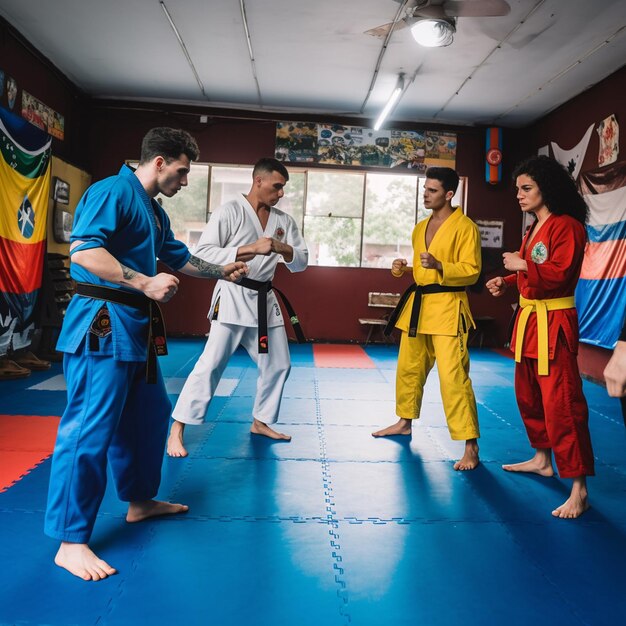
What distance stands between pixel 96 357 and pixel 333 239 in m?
6.43

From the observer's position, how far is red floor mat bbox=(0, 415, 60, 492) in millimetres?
2502

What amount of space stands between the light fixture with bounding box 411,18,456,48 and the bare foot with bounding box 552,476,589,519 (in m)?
3.60

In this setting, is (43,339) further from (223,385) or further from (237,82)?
(237,82)

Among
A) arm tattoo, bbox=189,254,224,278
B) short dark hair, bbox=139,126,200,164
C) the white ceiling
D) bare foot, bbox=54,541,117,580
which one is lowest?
bare foot, bbox=54,541,117,580

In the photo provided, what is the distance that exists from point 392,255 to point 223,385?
417 centimetres

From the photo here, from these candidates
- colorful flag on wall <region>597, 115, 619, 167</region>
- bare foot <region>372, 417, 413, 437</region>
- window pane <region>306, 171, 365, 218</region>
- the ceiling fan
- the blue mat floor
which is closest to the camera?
the blue mat floor

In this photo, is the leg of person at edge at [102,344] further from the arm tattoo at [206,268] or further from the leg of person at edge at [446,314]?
the leg of person at edge at [446,314]

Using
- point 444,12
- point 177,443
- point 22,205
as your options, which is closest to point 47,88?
point 22,205

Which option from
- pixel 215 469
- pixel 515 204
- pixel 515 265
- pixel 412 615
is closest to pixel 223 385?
pixel 215 469

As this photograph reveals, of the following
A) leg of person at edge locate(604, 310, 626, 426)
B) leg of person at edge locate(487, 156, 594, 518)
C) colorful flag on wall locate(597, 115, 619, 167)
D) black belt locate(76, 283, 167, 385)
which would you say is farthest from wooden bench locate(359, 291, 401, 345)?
leg of person at edge locate(604, 310, 626, 426)

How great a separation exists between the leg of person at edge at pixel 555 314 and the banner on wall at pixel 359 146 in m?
5.45

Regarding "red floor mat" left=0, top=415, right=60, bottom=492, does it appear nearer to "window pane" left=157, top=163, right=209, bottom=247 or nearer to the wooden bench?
"window pane" left=157, top=163, right=209, bottom=247

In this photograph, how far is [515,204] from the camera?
800 cm

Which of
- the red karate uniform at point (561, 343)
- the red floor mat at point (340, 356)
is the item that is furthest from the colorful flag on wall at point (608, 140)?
the red karate uniform at point (561, 343)
